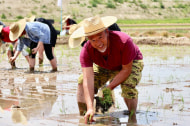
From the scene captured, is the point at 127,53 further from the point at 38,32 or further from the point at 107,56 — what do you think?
the point at 38,32

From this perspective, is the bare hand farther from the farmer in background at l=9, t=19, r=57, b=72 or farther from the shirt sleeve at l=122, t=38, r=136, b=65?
the farmer in background at l=9, t=19, r=57, b=72

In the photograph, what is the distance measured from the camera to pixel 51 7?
160 ft

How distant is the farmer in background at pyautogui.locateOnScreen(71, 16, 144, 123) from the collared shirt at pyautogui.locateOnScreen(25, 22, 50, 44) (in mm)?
4400

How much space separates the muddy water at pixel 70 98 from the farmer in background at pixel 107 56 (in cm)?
39

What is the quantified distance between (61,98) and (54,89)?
911 mm

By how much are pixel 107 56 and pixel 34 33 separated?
15.7 feet

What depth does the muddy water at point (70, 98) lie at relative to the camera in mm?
5469

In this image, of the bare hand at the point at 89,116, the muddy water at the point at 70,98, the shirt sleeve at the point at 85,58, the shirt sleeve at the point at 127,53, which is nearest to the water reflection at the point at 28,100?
the muddy water at the point at 70,98

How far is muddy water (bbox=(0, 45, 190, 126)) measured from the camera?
5.47m

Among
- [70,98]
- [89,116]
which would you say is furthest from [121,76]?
[70,98]

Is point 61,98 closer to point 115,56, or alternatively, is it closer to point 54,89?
point 54,89

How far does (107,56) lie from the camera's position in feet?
17.0

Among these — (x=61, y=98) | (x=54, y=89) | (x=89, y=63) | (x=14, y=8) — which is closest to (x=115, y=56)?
(x=89, y=63)

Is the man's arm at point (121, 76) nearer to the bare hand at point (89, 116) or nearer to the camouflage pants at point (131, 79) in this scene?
the camouflage pants at point (131, 79)
